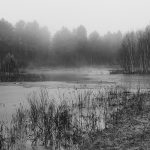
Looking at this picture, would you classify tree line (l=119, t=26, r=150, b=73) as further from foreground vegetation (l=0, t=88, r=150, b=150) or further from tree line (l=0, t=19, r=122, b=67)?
foreground vegetation (l=0, t=88, r=150, b=150)

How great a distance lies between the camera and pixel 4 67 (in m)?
50.2

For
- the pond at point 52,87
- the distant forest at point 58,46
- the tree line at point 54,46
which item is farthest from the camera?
the tree line at point 54,46

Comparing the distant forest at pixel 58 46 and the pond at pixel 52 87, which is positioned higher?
the distant forest at pixel 58 46

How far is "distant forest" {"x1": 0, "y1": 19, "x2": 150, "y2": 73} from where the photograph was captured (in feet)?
222

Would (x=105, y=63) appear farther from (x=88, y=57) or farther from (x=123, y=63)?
(x=123, y=63)

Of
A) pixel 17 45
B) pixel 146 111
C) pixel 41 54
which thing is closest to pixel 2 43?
pixel 17 45

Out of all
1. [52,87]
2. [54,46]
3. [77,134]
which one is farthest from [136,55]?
[77,134]

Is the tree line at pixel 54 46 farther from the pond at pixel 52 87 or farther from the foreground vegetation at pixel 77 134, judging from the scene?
the foreground vegetation at pixel 77 134

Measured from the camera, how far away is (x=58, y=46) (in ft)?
250

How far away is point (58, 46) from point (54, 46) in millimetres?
1579

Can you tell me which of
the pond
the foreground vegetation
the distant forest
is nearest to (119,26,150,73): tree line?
the distant forest

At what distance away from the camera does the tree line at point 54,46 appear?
69.1m

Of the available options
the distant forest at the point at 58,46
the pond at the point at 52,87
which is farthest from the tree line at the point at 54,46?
the pond at the point at 52,87

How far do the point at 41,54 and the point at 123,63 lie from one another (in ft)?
85.5
